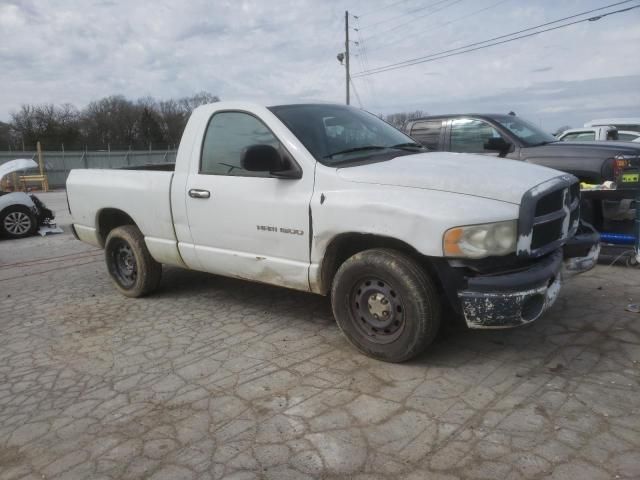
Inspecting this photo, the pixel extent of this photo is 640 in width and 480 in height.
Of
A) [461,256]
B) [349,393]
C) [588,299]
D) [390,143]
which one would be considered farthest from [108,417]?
[588,299]

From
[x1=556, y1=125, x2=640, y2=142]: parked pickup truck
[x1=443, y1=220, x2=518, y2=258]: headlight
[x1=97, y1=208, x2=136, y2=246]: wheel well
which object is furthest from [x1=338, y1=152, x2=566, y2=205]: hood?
[x1=556, y1=125, x2=640, y2=142]: parked pickup truck

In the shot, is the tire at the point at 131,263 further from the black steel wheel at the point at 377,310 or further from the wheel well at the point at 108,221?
the black steel wheel at the point at 377,310

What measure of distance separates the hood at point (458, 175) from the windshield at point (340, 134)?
292 mm

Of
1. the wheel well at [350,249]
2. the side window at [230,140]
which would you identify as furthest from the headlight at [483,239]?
the side window at [230,140]

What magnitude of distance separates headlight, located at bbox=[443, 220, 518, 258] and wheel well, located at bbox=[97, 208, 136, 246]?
12.7 feet

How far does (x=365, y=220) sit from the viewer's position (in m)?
3.49

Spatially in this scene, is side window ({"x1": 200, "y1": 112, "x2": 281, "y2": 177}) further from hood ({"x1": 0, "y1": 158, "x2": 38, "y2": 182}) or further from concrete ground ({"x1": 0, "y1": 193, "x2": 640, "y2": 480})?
hood ({"x1": 0, "y1": 158, "x2": 38, "y2": 182})

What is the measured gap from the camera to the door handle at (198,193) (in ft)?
14.6

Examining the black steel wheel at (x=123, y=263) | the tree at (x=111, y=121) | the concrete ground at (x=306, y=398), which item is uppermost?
→ the tree at (x=111, y=121)

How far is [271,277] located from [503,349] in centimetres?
184

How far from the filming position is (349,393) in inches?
129

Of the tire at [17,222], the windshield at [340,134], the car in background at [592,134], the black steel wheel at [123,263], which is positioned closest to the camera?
the windshield at [340,134]

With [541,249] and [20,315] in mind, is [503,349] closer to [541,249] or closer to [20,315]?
[541,249]

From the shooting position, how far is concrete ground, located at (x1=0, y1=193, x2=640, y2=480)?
262cm
